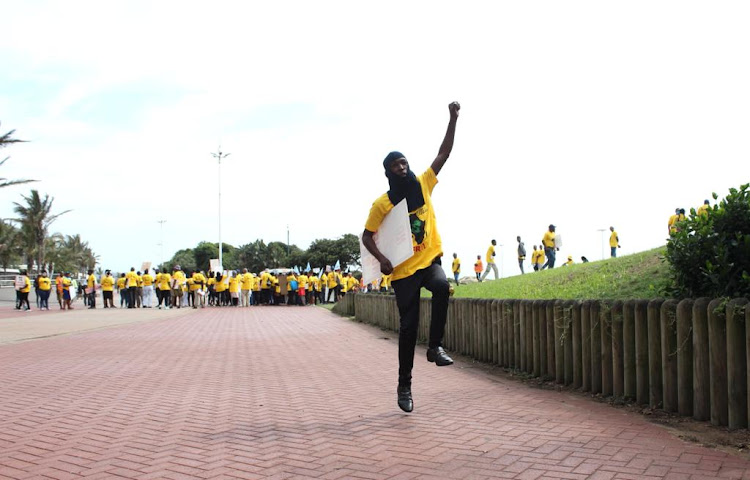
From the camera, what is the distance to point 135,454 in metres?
4.33

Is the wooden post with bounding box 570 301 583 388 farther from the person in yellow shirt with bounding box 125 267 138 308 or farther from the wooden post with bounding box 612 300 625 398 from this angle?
the person in yellow shirt with bounding box 125 267 138 308

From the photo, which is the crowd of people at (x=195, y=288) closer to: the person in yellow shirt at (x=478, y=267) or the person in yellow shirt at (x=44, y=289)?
the person in yellow shirt at (x=44, y=289)

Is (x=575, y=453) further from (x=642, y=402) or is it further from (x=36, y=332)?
(x=36, y=332)

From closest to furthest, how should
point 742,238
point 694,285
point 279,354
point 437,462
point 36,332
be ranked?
point 437,462
point 742,238
point 694,285
point 279,354
point 36,332

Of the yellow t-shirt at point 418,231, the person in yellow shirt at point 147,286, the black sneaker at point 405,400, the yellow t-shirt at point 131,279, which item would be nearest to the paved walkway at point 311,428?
the black sneaker at point 405,400

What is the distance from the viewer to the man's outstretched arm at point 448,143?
5656mm

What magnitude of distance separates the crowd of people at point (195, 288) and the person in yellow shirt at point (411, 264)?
23.4 metres

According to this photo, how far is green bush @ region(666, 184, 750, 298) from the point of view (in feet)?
18.0

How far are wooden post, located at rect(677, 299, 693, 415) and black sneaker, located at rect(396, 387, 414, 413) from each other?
2.09 meters

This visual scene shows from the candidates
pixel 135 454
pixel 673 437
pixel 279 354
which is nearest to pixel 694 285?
pixel 673 437

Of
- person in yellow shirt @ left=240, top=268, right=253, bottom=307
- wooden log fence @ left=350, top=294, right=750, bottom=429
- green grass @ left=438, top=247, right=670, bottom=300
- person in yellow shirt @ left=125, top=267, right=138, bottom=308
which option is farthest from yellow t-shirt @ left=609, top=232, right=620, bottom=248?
person in yellow shirt @ left=125, top=267, right=138, bottom=308

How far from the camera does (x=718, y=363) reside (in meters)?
4.77

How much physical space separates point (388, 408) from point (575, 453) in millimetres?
2003

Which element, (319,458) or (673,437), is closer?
(319,458)
